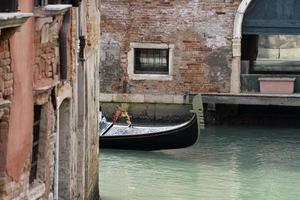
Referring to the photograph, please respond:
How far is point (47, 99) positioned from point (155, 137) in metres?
5.90

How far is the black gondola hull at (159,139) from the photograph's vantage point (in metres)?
10.7

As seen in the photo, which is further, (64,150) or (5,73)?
(64,150)

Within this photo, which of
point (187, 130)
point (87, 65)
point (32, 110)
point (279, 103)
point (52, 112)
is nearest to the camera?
point (32, 110)

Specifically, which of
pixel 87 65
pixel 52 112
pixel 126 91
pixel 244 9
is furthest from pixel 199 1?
pixel 52 112

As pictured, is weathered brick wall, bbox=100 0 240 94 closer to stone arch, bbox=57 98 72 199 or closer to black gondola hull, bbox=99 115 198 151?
black gondola hull, bbox=99 115 198 151

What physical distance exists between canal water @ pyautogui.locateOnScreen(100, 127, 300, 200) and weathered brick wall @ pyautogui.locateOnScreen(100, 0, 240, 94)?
0.86 metres

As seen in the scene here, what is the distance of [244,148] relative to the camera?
11375 millimetres

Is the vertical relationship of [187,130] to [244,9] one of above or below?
below

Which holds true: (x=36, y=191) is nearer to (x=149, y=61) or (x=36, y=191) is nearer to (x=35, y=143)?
(x=35, y=143)

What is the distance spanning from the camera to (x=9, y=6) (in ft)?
13.0

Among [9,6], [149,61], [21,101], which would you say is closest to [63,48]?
[21,101]

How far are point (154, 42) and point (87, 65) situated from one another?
6.37 m

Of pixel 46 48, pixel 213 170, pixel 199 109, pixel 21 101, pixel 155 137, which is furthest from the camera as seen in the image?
pixel 199 109

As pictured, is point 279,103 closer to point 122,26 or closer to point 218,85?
point 218,85
